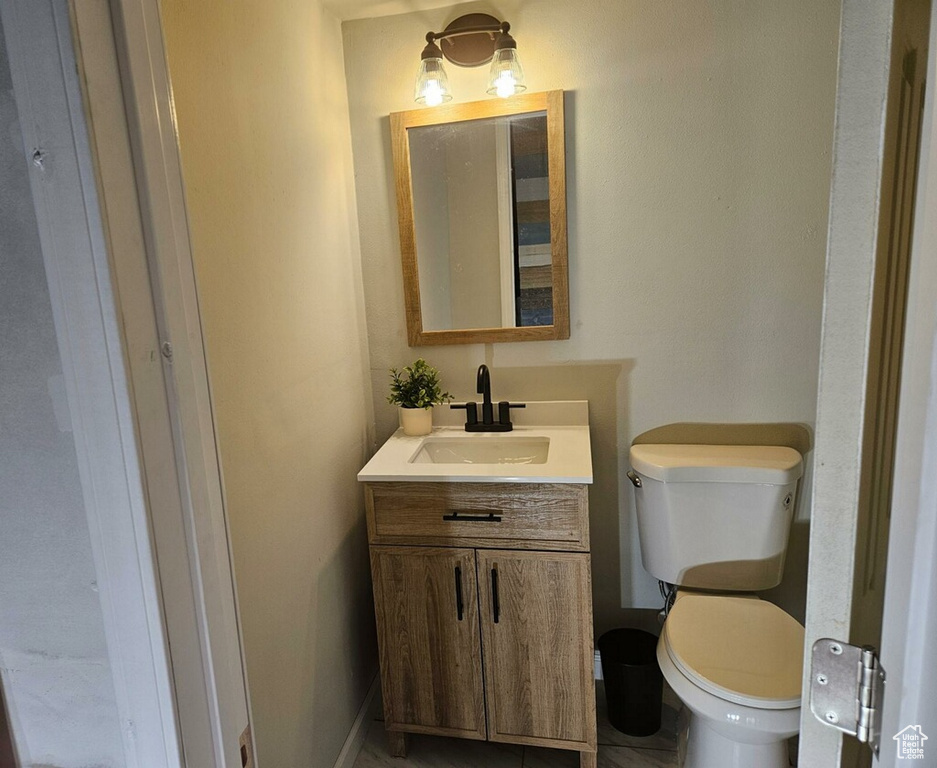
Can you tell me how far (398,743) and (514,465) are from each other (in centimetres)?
89

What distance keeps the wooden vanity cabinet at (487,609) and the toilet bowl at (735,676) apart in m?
0.25

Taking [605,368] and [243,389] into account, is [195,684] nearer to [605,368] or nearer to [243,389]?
[243,389]

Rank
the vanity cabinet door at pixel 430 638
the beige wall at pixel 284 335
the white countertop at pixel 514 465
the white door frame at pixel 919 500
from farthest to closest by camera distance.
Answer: the vanity cabinet door at pixel 430 638 → the white countertop at pixel 514 465 → the beige wall at pixel 284 335 → the white door frame at pixel 919 500

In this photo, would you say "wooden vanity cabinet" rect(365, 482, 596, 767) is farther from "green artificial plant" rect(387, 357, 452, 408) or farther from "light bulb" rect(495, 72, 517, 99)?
"light bulb" rect(495, 72, 517, 99)

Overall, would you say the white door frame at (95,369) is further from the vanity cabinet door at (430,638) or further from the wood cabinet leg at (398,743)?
the wood cabinet leg at (398,743)

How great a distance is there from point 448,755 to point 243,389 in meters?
1.29

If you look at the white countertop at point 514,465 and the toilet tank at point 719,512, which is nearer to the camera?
the white countertop at point 514,465

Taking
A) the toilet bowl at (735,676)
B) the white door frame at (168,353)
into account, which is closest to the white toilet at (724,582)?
the toilet bowl at (735,676)

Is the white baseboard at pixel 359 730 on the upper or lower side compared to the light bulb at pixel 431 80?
lower

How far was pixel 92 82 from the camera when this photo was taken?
527 mm

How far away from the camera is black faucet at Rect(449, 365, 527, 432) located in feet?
6.07

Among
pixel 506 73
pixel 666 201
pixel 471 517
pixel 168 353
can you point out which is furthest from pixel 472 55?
pixel 168 353

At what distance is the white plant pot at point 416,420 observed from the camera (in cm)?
186

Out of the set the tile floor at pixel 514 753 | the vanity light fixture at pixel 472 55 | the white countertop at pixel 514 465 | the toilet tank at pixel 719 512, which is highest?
the vanity light fixture at pixel 472 55
